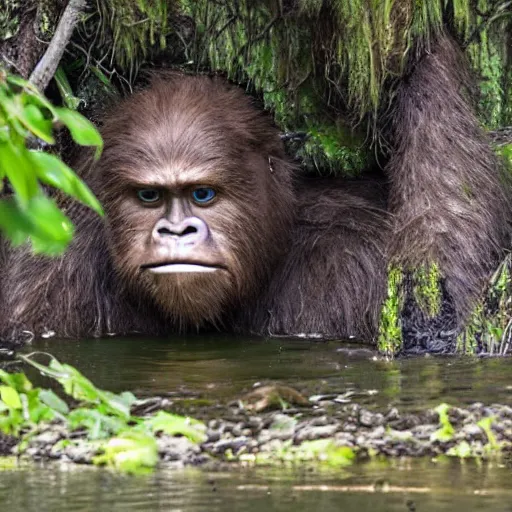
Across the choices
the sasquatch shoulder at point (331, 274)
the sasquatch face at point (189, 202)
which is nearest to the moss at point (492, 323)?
the sasquatch shoulder at point (331, 274)

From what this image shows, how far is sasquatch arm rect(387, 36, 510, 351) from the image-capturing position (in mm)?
6188

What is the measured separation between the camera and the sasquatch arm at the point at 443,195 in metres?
6.19

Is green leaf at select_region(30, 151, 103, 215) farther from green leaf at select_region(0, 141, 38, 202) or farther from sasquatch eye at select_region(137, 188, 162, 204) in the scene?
sasquatch eye at select_region(137, 188, 162, 204)

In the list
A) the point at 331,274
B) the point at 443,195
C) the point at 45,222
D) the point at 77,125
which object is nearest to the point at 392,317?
the point at 443,195

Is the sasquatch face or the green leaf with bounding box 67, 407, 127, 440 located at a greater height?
the sasquatch face

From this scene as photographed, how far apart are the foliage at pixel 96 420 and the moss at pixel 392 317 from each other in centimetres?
206

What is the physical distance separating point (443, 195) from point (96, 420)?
3184mm

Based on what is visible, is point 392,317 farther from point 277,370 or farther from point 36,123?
point 36,123

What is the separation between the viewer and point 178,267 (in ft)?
21.8

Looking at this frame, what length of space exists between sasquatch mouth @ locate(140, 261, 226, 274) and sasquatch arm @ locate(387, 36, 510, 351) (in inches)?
41.4

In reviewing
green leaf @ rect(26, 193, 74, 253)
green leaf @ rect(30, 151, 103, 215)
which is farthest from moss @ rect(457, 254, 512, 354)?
green leaf @ rect(26, 193, 74, 253)

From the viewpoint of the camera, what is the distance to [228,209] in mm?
6855

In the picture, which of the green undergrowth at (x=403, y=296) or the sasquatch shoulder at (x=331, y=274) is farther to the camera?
the sasquatch shoulder at (x=331, y=274)

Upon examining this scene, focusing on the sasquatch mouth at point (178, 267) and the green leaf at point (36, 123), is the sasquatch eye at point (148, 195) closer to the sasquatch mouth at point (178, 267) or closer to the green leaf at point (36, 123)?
the sasquatch mouth at point (178, 267)
